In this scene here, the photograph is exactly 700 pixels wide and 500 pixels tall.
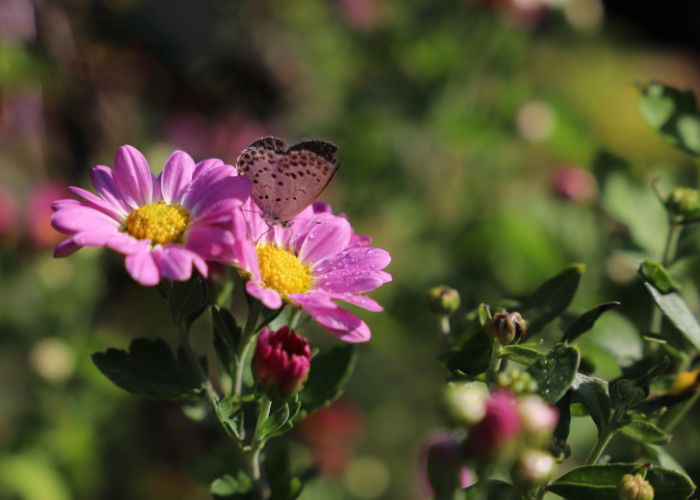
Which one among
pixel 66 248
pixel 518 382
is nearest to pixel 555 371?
pixel 518 382

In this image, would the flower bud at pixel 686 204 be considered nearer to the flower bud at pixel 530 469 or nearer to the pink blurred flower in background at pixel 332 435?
the flower bud at pixel 530 469

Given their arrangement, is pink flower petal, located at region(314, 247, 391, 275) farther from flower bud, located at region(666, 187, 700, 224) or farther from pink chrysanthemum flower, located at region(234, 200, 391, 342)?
flower bud, located at region(666, 187, 700, 224)

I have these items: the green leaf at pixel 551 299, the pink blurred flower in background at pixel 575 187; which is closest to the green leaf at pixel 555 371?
the green leaf at pixel 551 299

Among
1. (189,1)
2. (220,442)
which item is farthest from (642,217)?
(189,1)

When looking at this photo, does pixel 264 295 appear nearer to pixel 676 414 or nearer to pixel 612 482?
pixel 612 482

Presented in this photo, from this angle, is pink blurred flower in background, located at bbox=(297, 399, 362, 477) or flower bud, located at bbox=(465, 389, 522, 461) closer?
flower bud, located at bbox=(465, 389, 522, 461)

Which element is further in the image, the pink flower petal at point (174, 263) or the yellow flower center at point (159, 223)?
the yellow flower center at point (159, 223)

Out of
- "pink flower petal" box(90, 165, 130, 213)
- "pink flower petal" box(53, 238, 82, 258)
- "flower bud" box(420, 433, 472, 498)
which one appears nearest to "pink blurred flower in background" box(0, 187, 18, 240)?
"pink flower petal" box(90, 165, 130, 213)
